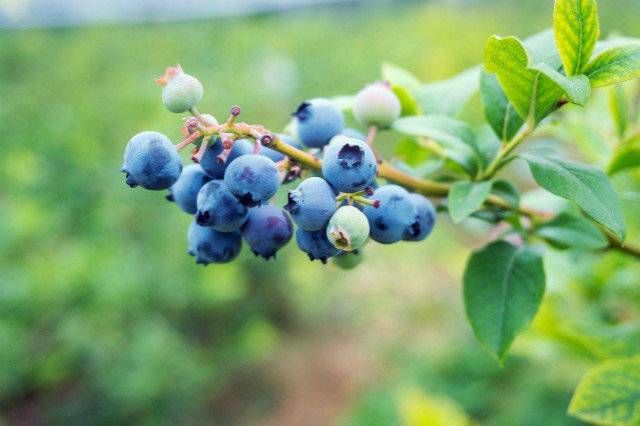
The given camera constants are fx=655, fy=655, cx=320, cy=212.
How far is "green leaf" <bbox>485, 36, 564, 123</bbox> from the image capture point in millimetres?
788

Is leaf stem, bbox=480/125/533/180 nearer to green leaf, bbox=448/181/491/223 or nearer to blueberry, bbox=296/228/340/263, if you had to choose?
green leaf, bbox=448/181/491/223

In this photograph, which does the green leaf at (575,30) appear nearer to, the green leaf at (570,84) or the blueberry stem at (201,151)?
the green leaf at (570,84)

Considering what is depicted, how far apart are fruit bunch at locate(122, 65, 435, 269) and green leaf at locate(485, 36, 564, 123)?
192 millimetres

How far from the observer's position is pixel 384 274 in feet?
16.4

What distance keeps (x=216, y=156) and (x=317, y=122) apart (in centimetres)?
17

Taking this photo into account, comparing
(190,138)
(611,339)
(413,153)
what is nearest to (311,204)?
(190,138)

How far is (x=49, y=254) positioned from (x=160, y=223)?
26.4 inches

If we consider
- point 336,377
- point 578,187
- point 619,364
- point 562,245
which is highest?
point 578,187

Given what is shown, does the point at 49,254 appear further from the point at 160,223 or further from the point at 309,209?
the point at 309,209

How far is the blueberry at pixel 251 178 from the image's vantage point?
74 cm

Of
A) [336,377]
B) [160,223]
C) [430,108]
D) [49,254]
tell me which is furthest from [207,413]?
[430,108]

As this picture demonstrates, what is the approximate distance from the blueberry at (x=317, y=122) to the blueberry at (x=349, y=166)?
0.38 feet

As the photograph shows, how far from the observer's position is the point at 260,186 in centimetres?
75

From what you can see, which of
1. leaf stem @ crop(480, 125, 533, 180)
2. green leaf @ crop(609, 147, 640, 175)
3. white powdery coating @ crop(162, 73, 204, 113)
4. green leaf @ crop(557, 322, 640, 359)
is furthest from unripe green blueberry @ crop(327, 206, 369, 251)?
green leaf @ crop(557, 322, 640, 359)
